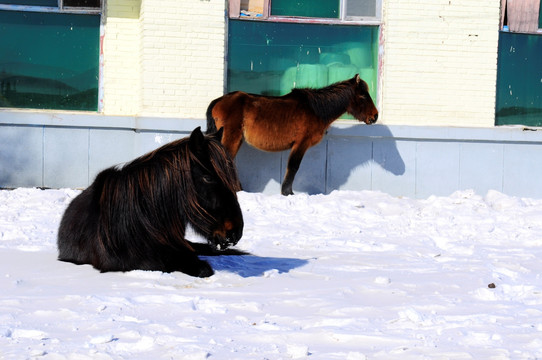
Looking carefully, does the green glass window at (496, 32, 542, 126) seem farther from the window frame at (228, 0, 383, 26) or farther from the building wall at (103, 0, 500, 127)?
the window frame at (228, 0, 383, 26)

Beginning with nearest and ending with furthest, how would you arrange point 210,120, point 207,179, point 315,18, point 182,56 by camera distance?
point 207,179 < point 210,120 < point 182,56 < point 315,18

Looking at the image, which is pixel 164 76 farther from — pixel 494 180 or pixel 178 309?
pixel 178 309

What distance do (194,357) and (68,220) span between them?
105 inches

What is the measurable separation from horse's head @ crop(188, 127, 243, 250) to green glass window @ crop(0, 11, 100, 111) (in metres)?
6.12

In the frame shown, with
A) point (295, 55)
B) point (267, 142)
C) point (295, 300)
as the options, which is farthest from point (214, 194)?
point (295, 55)

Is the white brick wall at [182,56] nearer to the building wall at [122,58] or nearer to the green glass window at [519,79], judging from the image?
the building wall at [122,58]

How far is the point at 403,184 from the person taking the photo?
11.1 m

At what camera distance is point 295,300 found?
4777 mm

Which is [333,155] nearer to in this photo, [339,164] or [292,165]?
[339,164]

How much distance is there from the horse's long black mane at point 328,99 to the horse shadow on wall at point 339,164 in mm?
482

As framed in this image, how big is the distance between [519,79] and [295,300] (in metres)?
7.94

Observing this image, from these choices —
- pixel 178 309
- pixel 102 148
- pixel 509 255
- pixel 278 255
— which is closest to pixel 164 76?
pixel 102 148

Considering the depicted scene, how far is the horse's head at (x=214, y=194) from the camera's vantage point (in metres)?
5.00

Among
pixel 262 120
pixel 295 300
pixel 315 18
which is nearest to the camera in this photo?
pixel 295 300
